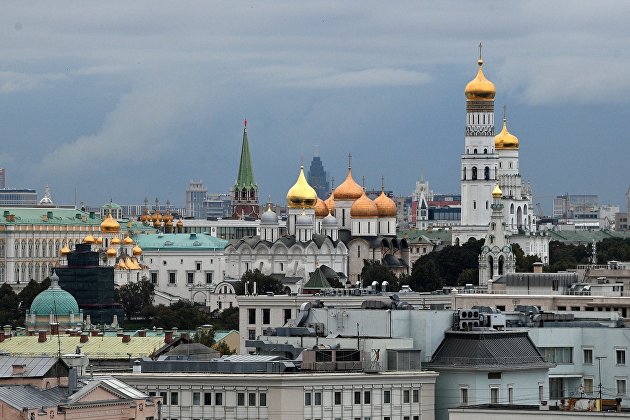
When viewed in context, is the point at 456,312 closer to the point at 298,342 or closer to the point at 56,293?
the point at 298,342

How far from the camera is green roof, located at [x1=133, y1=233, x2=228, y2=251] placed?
18712 cm

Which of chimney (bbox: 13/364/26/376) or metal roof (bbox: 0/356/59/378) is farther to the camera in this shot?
chimney (bbox: 13/364/26/376)

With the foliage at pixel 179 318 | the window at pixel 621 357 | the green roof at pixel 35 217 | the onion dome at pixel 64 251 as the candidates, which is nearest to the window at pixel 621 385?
the window at pixel 621 357

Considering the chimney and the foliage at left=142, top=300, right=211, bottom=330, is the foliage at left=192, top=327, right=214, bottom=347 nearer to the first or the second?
the foliage at left=142, top=300, right=211, bottom=330

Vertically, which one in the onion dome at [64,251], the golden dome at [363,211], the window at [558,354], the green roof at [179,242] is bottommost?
the window at [558,354]

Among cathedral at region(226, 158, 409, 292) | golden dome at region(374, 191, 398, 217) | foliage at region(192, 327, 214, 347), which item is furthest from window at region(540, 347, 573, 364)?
golden dome at region(374, 191, 398, 217)

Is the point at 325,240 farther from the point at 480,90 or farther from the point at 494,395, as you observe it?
Result: the point at 494,395

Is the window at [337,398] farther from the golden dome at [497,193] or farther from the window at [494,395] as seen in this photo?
the golden dome at [497,193]

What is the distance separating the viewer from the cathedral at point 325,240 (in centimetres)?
16975

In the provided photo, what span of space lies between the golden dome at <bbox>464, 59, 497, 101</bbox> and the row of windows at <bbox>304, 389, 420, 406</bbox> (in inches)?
5060

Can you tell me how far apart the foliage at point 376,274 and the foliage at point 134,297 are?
1216 centimetres

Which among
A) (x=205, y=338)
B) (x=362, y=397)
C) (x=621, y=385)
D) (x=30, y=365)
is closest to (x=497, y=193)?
(x=205, y=338)

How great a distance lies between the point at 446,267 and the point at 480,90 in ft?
81.2

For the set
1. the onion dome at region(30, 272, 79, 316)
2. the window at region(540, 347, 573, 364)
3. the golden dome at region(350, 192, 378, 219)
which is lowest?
the window at region(540, 347, 573, 364)
